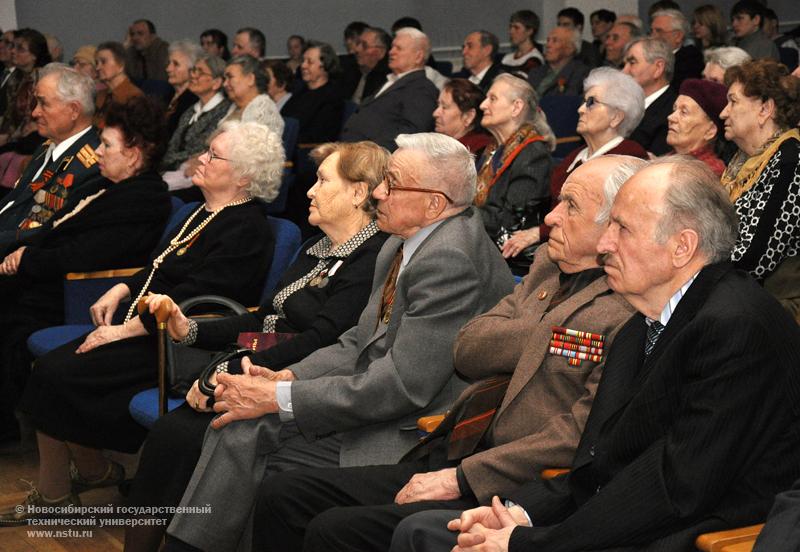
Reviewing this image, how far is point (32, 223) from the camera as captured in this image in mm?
4836

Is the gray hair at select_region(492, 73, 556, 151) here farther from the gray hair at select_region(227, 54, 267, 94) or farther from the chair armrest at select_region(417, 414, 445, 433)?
the chair armrest at select_region(417, 414, 445, 433)

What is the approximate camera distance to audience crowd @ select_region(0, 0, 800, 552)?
1.92 meters

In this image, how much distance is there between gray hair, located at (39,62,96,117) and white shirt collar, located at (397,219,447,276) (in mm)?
2446

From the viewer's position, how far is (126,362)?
11.9ft

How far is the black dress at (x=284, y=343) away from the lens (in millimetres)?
3043

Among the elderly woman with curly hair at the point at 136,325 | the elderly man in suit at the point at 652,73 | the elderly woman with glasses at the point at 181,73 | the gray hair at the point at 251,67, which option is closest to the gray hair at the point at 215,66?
the gray hair at the point at 251,67

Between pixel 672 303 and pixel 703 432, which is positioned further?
pixel 672 303

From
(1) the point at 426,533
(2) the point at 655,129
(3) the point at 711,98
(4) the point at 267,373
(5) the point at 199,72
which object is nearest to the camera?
(1) the point at 426,533

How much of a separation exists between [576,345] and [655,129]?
10.2 feet

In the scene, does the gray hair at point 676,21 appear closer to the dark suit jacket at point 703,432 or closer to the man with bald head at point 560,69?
the man with bald head at point 560,69

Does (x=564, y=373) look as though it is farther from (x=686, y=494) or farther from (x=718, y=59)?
(x=718, y=59)

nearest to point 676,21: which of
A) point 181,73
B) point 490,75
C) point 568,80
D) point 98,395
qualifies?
point 568,80

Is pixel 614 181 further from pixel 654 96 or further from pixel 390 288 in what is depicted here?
pixel 654 96

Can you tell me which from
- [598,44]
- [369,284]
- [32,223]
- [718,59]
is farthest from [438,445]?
[598,44]
